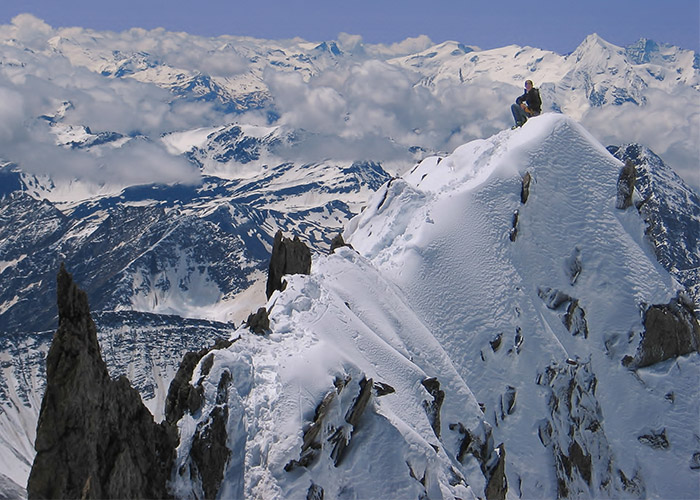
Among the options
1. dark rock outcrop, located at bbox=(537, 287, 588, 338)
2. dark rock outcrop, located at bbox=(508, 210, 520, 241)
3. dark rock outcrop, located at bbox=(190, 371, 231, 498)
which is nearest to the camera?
dark rock outcrop, located at bbox=(190, 371, 231, 498)

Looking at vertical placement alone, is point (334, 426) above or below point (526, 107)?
below

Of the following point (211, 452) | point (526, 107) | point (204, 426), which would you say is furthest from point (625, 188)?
point (211, 452)

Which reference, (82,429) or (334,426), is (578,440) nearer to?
(334,426)

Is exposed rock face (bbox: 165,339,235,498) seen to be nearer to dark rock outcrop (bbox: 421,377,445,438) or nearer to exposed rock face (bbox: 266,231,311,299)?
dark rock outcrop (bbox: 421,377,445,438)

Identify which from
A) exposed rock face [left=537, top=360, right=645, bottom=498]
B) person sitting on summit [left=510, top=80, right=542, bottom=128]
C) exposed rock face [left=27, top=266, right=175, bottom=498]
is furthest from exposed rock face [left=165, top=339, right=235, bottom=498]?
person sitting on summit [left=510, top=80, right=542, bottom=128]

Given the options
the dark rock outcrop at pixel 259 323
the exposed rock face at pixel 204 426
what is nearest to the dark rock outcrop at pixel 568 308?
the dark rock outcrop at pixel 259 323
